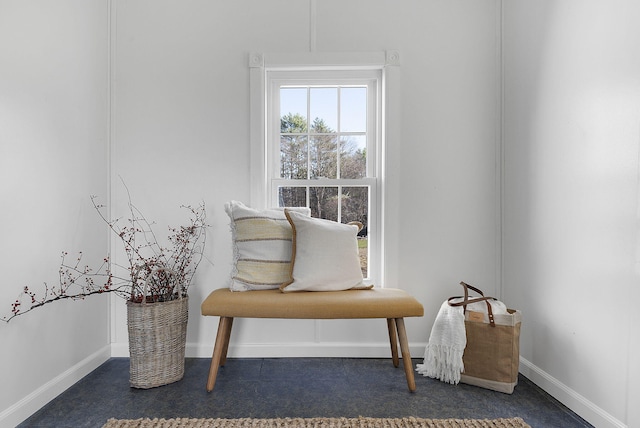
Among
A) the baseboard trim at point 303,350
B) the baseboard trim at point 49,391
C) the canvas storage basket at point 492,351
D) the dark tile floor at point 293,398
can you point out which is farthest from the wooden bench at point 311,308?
the baseboard trim at point 49,391

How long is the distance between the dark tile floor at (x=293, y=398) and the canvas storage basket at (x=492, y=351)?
0.19 ft

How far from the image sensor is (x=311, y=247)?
226cm

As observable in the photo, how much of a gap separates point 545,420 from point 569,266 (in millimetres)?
726

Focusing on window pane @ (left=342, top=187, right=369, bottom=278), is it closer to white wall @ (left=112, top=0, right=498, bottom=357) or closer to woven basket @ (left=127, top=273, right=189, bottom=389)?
white wall @ (left=112, top=0, right=498, bottom=357)

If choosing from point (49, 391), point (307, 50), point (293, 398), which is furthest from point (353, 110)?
point (49, 391)

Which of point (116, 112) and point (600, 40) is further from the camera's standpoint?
point (116, 112)

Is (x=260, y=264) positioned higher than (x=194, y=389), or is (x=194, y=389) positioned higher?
(x=260, y=264)

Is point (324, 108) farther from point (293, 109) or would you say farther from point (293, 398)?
point (293, 398)

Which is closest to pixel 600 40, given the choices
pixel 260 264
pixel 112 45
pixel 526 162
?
pixel 526 162

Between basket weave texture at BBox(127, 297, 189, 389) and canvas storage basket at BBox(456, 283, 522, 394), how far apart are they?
1610 millimetres

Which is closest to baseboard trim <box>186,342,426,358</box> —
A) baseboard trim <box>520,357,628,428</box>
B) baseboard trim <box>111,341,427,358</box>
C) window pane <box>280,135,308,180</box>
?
baseboard trim <box>111,341,427,358</box>

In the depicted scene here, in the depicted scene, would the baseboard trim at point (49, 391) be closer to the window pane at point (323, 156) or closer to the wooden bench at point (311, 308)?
the wooden bench at point (311, 308)

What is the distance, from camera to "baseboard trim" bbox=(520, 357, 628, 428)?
5.64 ft

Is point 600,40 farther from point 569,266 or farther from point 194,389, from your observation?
point 194,389
